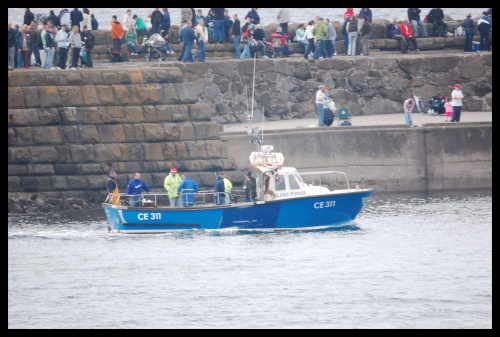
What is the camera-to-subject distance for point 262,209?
3031 cm

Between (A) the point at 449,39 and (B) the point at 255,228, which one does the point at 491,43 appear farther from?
(B) the point at 255,228

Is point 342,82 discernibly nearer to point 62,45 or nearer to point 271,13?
point 62,45

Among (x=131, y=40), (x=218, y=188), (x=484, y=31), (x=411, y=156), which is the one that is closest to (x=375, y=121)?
(x=411, y=156)

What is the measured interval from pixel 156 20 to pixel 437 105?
10051mm

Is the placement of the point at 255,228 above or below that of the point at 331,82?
below

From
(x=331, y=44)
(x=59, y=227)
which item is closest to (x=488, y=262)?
(x=59, y=227)

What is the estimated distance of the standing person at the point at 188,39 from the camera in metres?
37.3

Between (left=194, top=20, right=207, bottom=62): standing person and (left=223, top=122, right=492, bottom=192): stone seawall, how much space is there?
4.70 m

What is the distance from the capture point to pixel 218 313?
2419cm

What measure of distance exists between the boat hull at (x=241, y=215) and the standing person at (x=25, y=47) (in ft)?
26.1

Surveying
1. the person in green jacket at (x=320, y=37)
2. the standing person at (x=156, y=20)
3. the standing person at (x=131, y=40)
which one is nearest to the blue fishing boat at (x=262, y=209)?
the standing person at (x=131, y=40)

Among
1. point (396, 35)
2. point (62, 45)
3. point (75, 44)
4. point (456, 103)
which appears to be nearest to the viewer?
point (62, 45)

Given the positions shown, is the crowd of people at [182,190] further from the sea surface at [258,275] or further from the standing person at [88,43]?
the standing person at [88,43]
